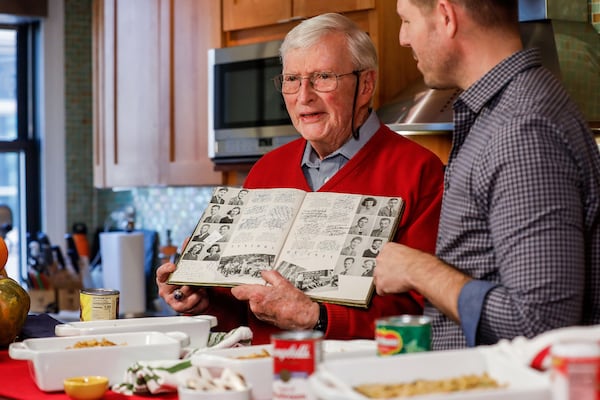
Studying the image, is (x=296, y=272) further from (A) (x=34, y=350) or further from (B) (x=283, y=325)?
(A) (x=34, y=350)

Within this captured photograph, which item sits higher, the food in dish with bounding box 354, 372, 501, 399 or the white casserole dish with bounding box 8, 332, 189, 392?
the food in dish with bounding box 354, 372, 501, 399

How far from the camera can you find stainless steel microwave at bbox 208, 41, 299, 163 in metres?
3.57

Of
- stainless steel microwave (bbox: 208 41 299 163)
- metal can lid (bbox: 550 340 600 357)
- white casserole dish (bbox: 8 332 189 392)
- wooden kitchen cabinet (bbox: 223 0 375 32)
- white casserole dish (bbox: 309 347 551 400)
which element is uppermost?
wooden kitchen cabinet (bbox: 223 0 375 32)

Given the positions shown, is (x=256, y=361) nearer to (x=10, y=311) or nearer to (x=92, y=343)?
(x=92, y=343)

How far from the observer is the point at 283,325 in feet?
6.70

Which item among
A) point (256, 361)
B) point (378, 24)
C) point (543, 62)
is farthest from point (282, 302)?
point (378, 24)

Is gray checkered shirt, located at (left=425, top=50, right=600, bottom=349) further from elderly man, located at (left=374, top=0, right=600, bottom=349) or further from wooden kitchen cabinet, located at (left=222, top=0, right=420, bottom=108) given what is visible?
wooden kitchen cabinet, located at (left=222, top=0, right=420, bottom=108)

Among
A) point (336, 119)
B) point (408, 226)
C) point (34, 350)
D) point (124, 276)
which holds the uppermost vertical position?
point (336, 119)

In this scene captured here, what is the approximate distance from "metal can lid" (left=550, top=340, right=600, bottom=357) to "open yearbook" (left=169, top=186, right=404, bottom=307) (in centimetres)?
87

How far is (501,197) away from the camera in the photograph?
149 cm

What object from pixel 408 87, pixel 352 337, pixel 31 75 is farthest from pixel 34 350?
pixel 31 75

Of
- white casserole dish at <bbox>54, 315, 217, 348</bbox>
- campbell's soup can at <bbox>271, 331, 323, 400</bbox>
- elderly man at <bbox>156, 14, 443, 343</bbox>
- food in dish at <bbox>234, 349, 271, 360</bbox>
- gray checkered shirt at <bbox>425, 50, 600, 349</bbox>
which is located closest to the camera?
campbell's soup can at <bbox>271, 331, 323, 400</bbox>

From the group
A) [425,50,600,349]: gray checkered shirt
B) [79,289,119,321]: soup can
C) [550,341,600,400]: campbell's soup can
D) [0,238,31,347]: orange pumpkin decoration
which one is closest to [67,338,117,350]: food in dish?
[79,289,119,321]: soup can

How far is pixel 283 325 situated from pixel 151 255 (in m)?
3.02
